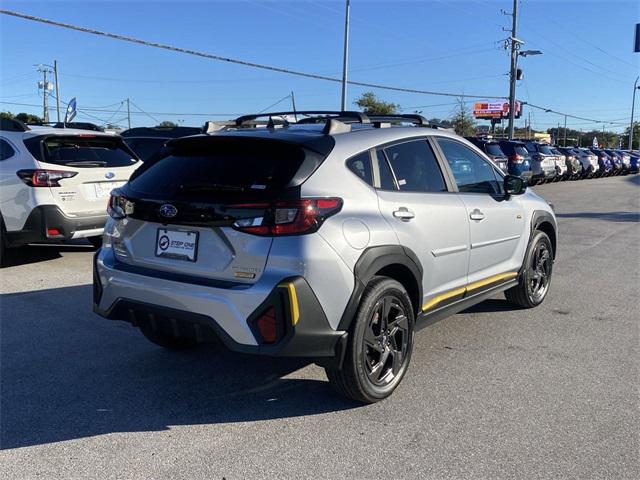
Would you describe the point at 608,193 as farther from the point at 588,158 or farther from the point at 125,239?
the point at 125,239

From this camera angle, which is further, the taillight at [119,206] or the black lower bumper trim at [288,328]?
the taillight at [119,206]

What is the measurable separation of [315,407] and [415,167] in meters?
1.79

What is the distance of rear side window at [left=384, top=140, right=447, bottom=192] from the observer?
3.95 meters

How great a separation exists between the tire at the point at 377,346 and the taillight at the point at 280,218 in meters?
0.60

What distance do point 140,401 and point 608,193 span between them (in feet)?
70.0

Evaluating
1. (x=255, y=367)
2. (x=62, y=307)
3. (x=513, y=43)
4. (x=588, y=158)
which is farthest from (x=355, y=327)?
(x=513, y=43)

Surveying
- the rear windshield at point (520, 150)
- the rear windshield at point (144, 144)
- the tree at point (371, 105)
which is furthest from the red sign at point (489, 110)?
the rear windshield at point (144, 144)

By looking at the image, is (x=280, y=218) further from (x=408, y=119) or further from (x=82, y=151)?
(x=82, y=151)

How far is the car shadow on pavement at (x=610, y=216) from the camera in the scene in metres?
13.3

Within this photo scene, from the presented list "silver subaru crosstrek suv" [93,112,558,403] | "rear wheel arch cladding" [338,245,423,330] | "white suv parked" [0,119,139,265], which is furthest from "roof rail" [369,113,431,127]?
"white suv parked" [0,119,139,265]

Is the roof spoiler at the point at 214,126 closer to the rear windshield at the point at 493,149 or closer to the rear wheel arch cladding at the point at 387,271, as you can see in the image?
the rear wheel arch cladding at the point at 387,271

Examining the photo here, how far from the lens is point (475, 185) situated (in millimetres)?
4828

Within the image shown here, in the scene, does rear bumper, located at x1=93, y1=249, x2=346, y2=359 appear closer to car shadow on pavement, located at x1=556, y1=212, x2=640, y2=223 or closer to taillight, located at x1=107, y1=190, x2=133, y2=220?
taillight, located at x1=107, y1=190, x2=133, y2=220

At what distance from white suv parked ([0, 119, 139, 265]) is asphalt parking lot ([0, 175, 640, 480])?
1.68 m
